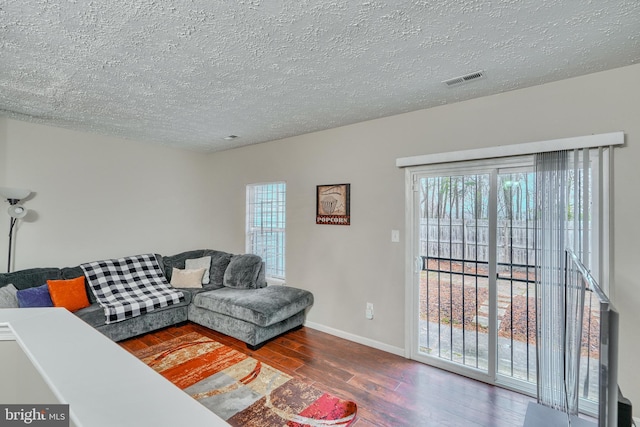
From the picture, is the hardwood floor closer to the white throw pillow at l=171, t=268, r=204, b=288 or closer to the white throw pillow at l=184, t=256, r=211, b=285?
the white throw pillow at l=171, t=268, r=204, b=288

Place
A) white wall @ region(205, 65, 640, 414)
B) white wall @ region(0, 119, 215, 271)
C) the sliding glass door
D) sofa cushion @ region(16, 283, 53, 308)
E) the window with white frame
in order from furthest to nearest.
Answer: the window with white frame → white wall @ region(0, 119, 215, 271) → sofa cushion @ region(16, 283, 53, 308) → the sliding glass door → white wall @ region(205, 65, 640, 414)

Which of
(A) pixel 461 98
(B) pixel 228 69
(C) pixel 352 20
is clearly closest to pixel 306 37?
(C) pixel 352 20

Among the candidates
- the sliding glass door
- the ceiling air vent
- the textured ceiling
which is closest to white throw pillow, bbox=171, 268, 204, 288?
the textured ceiling

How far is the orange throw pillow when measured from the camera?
3029 millimetres

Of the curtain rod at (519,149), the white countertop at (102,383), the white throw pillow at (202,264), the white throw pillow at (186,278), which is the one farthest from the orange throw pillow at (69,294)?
the curtain rod at (519,149)

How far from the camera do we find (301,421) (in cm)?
201

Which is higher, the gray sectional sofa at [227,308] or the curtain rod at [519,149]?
the curtain rod at [519,149]

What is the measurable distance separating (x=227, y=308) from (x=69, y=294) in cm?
162

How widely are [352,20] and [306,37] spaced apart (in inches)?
11.2

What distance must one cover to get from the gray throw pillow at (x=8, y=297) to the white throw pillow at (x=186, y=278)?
1.54 metres

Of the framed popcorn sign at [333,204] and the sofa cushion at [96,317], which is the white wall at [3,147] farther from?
the framed popcorn sign at [333,204]

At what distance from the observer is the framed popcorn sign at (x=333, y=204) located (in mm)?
3380

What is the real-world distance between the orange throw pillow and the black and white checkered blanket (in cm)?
15

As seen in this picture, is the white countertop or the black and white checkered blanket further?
the black and white checkered blanket
